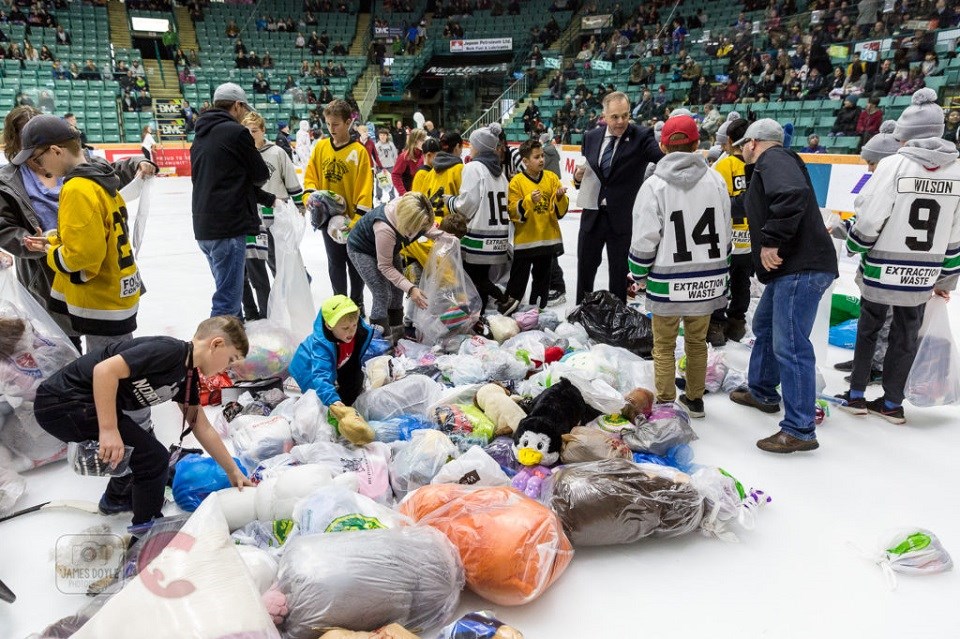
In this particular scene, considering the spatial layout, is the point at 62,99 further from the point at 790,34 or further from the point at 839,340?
the point at 839,340

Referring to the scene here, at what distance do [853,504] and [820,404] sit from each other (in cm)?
90

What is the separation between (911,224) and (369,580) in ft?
9.41

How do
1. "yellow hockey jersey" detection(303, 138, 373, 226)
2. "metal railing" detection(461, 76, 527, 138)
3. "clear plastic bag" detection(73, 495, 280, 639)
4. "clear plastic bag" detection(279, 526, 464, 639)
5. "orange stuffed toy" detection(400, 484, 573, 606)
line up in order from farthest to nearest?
"metal railing" detection(461, 76, 527, 138) → "yellow hockey jersey" detection(303, 138, 373, 226) → "orange stuffed toy" detection(400, 484, 573, 606) → "clear plastic bag" detection(279, 526, 464, 639) → "clear plastic bag" detection(73, 495, 280, 639)

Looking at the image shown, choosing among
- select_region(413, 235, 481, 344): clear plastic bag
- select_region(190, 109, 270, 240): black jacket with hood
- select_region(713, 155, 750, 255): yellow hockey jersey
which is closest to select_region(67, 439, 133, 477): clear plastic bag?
select_region(190, 109, 270, 240): black jacket with hood

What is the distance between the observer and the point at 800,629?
1902mm

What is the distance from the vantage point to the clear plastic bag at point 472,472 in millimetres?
2371

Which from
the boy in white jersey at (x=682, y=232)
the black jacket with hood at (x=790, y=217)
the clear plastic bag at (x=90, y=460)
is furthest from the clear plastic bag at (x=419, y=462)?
the black jacket with hood at (x=790, y=217)

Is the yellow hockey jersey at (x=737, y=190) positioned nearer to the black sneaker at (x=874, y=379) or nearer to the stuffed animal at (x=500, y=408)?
the black sneaker at (x=874, y=379)

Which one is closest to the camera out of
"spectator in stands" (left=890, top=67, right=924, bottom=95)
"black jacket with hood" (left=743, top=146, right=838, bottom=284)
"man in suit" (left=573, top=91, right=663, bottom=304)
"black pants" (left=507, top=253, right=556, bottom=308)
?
"black jacket with hood" (left=743, top=146, right=838, bottom=284)

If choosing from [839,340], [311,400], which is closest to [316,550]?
[311,400]

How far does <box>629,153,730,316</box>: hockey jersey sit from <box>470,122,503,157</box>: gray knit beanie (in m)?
1.61

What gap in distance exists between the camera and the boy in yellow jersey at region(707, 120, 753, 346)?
165 inches

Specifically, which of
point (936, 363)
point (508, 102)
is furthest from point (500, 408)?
point (508, 102)

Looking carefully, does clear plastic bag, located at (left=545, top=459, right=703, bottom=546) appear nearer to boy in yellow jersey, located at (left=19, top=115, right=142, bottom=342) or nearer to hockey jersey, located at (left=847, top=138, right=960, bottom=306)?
hockey jersey, located at (left=847, top=138, right=960, bottom=306)
